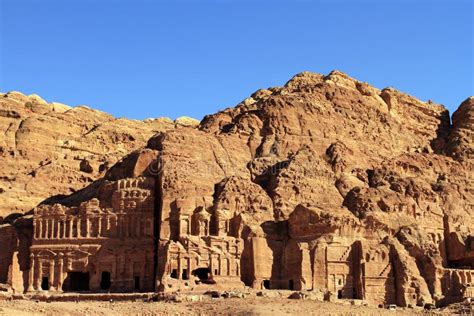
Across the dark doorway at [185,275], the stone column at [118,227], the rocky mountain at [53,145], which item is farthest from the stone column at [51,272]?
the rocky mountain at [53,145]

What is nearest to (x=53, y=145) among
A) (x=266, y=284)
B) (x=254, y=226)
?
(x=254, y=226)

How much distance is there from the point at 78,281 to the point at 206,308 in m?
24.3

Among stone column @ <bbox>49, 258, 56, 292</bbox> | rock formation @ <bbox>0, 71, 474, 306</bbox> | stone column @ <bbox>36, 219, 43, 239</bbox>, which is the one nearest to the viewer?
rock formation @ <bbox>0, 71, 474, 306</bbox>

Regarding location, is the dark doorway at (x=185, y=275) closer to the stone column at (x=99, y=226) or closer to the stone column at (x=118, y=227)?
the stone column at (x=118, y=227)

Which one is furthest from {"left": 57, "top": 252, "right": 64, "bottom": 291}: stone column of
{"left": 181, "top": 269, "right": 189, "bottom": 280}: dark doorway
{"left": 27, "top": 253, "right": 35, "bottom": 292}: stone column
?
{"left": 181, "top": 269, "right": 189, "bottom": 280}: dark doorway

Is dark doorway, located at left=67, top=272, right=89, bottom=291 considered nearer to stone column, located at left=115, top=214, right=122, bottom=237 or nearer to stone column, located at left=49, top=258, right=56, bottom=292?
stone column, located at left=49, top=258, right=56, bottom=292

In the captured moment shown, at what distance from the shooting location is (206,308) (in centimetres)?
7000

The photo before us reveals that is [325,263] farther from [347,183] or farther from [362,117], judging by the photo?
[362,117]

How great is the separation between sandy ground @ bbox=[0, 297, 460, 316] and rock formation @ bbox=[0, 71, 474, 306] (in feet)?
28.3

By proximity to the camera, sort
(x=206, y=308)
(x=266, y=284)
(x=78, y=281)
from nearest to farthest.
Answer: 1. (x=206, y=308)
2. (x=266, y=284)
3. (x=78, y=281)

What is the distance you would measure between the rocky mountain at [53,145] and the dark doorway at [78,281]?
15471 millimetres

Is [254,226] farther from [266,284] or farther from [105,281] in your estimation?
[105,281]

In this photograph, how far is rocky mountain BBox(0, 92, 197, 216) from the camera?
10519cm

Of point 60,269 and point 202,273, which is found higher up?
point 60,269
